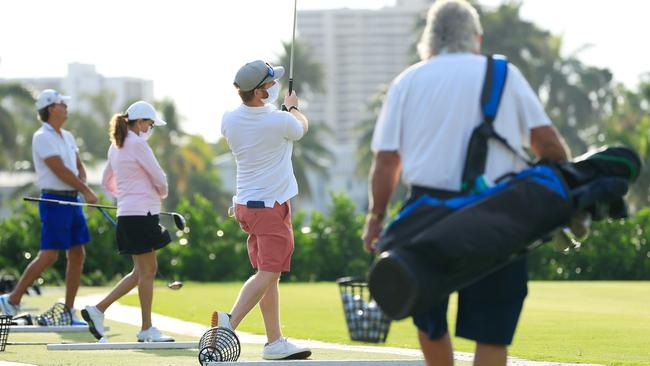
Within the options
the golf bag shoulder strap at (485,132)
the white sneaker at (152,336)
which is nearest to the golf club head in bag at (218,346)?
the white sneaker at (152,336)

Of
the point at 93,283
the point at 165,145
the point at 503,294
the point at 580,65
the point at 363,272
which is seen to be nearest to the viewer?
the point at 503,294

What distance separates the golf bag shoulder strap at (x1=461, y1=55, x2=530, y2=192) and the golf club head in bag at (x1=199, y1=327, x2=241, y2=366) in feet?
10.4

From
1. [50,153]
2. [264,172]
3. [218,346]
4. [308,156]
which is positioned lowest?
[308,156]

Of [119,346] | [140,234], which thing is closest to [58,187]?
[140,234]

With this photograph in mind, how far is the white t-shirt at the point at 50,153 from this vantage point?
13.6m

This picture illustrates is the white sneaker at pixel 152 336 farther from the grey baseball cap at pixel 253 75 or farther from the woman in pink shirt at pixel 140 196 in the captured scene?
the grey baseball cap at pixel 253 75

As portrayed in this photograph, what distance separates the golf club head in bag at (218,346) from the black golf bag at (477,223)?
3.01 meters

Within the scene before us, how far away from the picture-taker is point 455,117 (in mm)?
6500

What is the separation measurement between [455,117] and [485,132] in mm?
151

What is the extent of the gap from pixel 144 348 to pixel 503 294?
5404mm

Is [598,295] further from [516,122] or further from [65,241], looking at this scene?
[516,122]

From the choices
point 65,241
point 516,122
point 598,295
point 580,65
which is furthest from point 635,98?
point 516,122

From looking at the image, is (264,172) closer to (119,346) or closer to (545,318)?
(119,346)

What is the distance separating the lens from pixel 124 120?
11977mm
